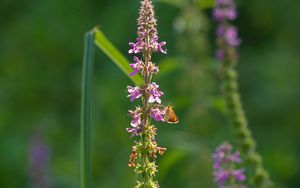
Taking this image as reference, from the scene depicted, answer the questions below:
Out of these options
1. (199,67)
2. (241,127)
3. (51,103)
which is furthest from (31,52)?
(241,127)

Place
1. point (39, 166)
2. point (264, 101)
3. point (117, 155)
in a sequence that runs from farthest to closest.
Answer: point (264, 101) < point (117, 155) < point (39, 166)

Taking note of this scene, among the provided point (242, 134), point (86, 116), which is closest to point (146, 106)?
point (86, 116)

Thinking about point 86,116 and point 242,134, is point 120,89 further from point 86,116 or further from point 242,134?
point 86,116

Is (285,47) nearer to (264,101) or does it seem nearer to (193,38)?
(264,101)

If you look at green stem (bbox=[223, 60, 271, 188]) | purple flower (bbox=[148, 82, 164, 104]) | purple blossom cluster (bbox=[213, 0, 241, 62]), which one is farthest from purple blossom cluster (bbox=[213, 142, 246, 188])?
purple flower (bbox=[148, 82, 164, 104])

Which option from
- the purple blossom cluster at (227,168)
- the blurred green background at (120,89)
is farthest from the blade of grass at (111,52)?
the blurred green background at (120,89)
